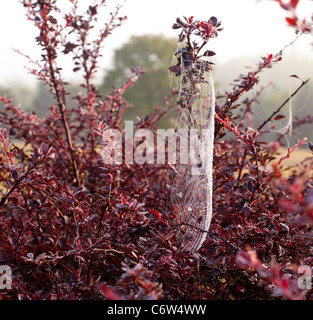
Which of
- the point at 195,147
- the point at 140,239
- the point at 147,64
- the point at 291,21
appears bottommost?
the point at 140,239

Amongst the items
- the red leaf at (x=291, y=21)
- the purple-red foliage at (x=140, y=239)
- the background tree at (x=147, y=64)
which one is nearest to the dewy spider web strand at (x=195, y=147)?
the purple-red foliage at (x=140, y=239)

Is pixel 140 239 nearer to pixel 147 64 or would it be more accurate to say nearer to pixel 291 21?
pixel 291 21

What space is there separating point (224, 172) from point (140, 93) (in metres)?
21.7

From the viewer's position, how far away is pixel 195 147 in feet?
4.78

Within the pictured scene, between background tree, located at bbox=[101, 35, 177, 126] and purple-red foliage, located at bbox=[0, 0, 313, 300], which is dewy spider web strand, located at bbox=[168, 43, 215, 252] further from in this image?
background tree, located at bbox=[101, 35, 177, 126]

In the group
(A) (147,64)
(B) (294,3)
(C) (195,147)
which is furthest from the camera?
(A) (147,64)

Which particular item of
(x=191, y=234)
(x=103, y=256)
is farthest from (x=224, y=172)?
(x=103, y=256)

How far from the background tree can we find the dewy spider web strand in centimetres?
2124

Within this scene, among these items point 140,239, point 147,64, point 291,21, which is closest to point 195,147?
point 140,239

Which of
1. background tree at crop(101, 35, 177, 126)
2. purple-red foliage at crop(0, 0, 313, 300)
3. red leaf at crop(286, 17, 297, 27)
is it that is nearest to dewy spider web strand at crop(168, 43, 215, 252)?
purple-red foliage at crop(0, 0, 313, 300)

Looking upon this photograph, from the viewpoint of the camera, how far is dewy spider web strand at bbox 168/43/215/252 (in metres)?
1.39

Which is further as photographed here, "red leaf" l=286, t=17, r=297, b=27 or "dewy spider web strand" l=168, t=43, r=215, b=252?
"dewy spider web strand" l=168, t=43, r=215, b=252

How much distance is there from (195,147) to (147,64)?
78.3ft
